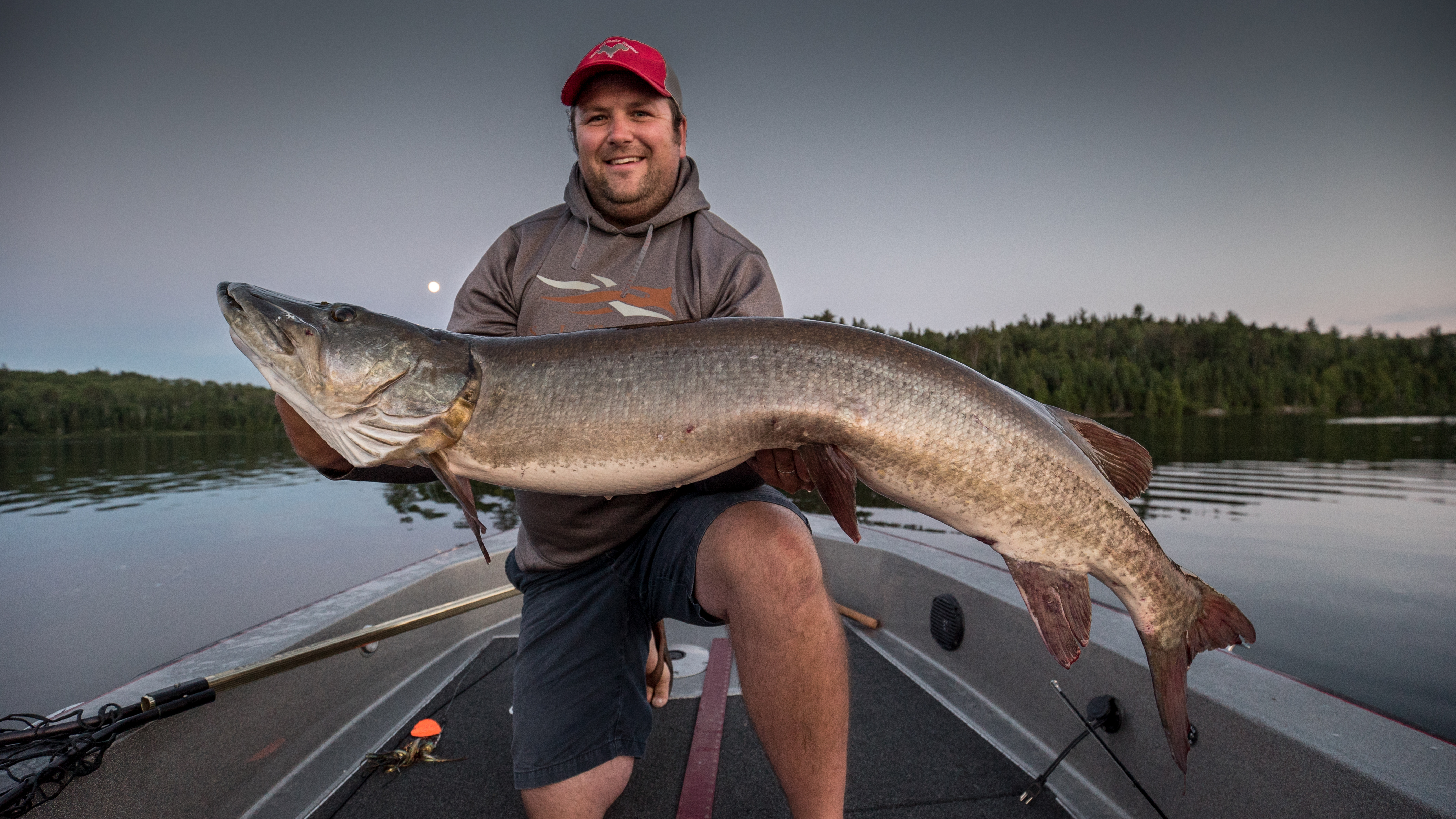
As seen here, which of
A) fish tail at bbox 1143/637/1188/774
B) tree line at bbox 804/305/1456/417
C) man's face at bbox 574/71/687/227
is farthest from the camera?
tree line at bbox 804/305/1456/417

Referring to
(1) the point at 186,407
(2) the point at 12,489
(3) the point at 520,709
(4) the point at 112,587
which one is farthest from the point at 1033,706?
(1) the point at 186,407

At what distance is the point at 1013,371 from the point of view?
62.0 m

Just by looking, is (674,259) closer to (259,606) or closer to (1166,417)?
(259,606)

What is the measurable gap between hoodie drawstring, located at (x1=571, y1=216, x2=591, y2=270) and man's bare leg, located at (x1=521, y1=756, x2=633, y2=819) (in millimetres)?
1985

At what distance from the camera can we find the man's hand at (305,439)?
2.29 metres

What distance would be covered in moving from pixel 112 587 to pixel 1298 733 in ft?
52.5

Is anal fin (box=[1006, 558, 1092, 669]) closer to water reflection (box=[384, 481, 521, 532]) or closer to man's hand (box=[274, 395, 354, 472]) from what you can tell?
man's hand (box=[274, 395, 354, 472])

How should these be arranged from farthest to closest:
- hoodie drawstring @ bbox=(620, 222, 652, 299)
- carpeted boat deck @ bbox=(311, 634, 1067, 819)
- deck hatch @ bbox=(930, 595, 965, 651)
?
deck hatch @ bbox=(930, 595, 965, 651), hoodie drawstring @ bbox=(620, 222, 652, 299), carpeted boat deck @ bbox=(311, 634, 1067, 819)

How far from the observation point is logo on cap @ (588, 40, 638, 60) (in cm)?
285

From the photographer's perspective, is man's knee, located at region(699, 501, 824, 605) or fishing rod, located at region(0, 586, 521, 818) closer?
fishing rod, located at region(0, 586, 521, 818)

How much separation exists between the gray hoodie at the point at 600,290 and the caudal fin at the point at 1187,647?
144 centimetres

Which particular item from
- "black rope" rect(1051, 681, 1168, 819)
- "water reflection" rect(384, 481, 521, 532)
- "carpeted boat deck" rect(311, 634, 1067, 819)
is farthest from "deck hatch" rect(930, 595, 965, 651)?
"water reflection" rect(384, 481, 521, 532)

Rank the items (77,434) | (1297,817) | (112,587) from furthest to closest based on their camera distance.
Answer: (77,434) → (112,587) → (1297,817)

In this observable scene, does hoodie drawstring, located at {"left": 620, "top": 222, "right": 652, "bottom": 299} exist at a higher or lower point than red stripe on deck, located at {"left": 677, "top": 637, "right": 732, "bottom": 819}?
higher
